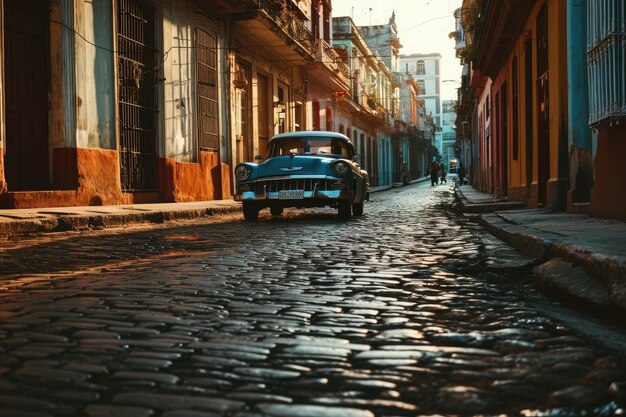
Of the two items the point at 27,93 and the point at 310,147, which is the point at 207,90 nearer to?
the point at 27,93

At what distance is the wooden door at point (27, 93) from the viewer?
12078mm

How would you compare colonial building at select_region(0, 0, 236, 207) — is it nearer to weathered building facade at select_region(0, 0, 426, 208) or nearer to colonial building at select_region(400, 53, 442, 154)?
weathered building facade at select_region(0, 0, 426, 208)

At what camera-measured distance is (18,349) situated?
8.79 ft

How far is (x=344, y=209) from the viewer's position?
1142 cm

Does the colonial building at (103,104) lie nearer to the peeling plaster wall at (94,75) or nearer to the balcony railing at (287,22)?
the peeling plaster wall at (94,75)

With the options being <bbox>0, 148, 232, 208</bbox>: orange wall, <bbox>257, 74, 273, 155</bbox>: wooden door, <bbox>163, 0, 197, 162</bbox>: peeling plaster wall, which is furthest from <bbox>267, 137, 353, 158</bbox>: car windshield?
<bbox>257, 74, 273, 155</bbox>: wooden door

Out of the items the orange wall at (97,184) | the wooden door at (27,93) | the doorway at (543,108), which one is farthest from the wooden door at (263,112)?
Result: the doorway at (543,108)

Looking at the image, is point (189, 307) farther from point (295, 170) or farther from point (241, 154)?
point (241, 154)

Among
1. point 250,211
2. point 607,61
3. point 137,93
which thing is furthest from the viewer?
point 137,93

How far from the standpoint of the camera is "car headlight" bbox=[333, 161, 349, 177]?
11352 millimetres

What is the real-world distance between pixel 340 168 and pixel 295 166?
2.32 feet

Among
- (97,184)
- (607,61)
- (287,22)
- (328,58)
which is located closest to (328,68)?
(328,58)

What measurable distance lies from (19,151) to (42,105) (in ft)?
2.93

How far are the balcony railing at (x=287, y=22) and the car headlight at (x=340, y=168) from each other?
938cm
